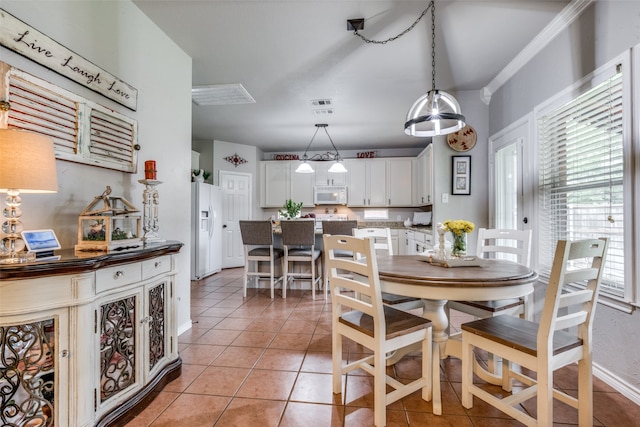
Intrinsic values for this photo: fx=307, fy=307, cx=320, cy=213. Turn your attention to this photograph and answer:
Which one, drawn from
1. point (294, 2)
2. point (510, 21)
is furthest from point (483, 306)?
point (294, 2)

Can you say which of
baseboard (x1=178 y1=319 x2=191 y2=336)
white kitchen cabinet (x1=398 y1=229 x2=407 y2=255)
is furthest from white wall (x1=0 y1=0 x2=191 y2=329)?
white kitchen cabinet (x1=398 y1=229 x2=407 y2=255)

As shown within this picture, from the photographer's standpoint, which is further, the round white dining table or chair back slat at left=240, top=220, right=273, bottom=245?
chair back slat at left=240, top=220, right=273, bottom=245

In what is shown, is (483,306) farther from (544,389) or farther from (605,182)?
(605,182)

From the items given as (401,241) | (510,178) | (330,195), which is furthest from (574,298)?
(330,195)

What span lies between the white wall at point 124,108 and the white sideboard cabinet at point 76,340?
14.8 inches

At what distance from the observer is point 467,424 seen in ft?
4.99

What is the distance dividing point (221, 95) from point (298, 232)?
187cm

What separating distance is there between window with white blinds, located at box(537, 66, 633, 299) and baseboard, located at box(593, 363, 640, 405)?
1.62 feet

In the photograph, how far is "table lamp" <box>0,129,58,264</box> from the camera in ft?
3.77

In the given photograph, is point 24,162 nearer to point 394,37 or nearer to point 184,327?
point 184,327

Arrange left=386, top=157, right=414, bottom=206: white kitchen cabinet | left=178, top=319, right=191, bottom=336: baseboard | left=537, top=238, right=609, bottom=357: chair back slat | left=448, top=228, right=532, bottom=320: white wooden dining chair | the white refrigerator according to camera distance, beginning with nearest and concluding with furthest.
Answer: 1. left=537, top=238, right=609, bottom=357: chair back slat
2. left=448, top=228, right=532, bottom=320: white wooden dining chair
3. left=178, top=319, right=191, bottom=336: baseboard
4. the white refrigerator
5. left=386, top=157, right=414, bottom=206: white kitchen cabinet

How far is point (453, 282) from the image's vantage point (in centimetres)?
151

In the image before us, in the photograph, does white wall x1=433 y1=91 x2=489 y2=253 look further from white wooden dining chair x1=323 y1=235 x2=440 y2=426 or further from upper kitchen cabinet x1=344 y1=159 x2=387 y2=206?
upper kitchen cabinet x1=344 y1=159 x2=387 y2=206

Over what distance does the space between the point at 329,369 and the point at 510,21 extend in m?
2.86
